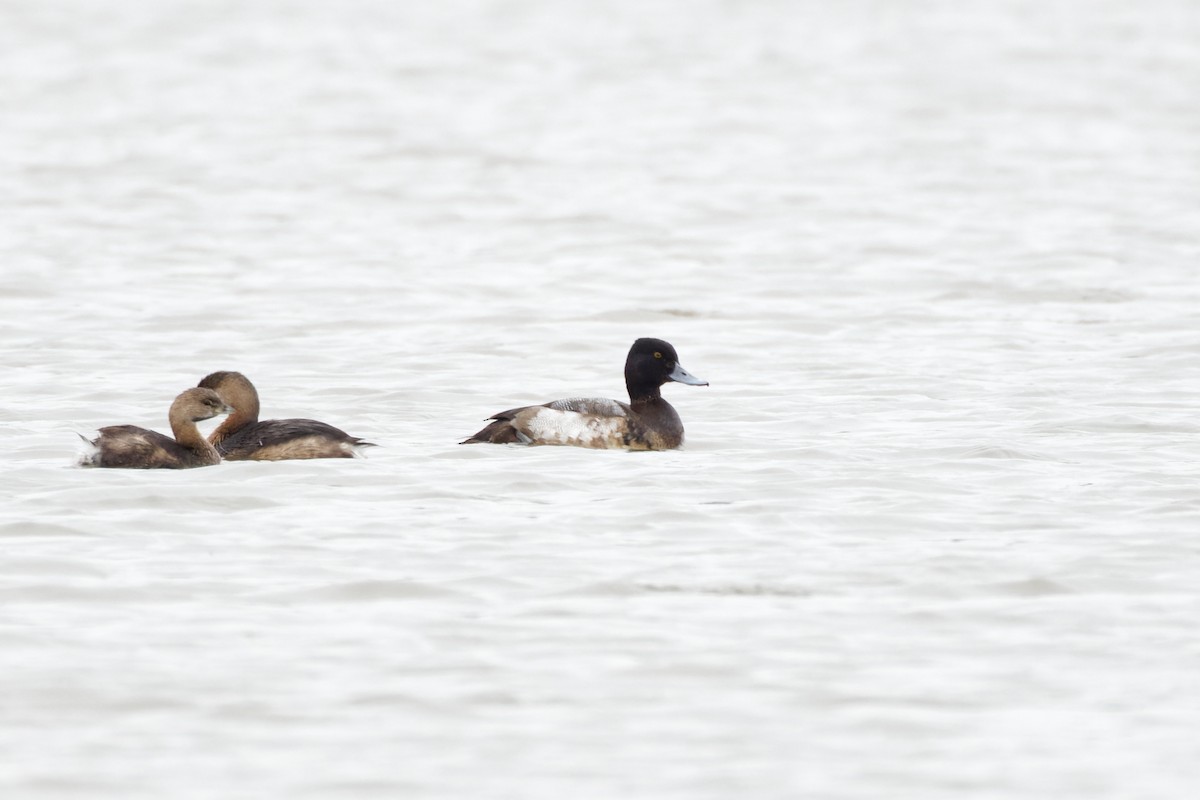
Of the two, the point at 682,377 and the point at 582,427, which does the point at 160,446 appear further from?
the point at 682,377

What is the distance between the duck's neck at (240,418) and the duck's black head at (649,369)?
7.49 ft

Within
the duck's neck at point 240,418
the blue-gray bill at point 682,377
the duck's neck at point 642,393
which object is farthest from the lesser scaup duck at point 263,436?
the blue-gray bill at point 682,377

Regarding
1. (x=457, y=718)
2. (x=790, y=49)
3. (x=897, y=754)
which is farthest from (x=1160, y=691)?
(x=790, y=49)

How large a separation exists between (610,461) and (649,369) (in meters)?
1.02

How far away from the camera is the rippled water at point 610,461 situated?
23.7 feet

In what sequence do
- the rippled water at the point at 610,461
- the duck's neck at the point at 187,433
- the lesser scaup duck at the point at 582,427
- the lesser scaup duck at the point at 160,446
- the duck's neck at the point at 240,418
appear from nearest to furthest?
the rippled water at the point at 610,461 → the lesser scaup duck at the point at 160,446 → the duck's neck at the point at 187,433 → the duck's neck at the point at 240,418 → the lesser scaup duck at the point at 582,427

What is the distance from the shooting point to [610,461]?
12258mm

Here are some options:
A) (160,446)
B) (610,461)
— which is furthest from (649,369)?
(160,446)

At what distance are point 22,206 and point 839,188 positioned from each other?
10.6m

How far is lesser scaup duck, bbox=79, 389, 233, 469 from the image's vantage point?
38.1 feet

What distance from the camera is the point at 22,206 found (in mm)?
25766

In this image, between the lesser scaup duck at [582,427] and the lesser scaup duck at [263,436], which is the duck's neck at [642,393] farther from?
the lesser scaup duck at [263,436]

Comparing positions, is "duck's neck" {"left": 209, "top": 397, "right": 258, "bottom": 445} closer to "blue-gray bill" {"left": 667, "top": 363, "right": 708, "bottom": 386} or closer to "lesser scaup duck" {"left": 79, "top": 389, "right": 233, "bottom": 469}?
"lesser scaup duck" {"left": 79, "top": 389, "right": 233, "bottom": 469}

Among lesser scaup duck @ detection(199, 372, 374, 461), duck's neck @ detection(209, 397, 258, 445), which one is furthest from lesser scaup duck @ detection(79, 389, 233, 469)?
duck's neck @ detection(209, 397, 258, 445)
